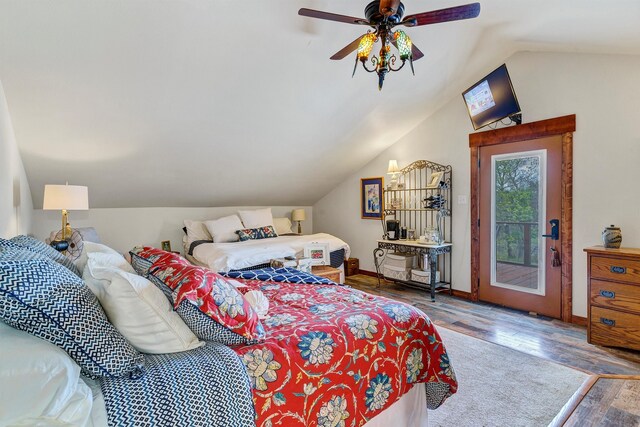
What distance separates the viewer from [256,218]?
5.19m

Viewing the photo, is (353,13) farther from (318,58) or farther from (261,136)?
(261,136)

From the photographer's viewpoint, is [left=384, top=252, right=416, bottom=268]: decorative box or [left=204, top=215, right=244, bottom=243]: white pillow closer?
[left=384, top=252, right=416, bottom=268]: decorative box

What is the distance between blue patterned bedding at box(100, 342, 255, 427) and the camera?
3.00 ft

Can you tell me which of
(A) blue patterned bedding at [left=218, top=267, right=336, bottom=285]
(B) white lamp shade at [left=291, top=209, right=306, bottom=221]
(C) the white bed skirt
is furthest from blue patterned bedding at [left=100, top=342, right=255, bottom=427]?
(B) white lamp shade at [left=291, top=209, right=306, bottom=221]

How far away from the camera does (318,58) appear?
288 centimetres

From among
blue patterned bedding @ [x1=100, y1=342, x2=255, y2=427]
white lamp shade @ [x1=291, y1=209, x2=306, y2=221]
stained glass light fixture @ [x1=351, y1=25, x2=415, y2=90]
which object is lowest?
blue patterned bedding @ [x1=100, y1=342, x2=255, y2=427]

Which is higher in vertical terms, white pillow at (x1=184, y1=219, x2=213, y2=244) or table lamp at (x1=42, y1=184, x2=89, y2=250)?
table lamp at (x1=42, y1=184, x2=89, y2=250)

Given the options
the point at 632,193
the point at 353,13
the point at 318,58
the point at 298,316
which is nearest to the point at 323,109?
the point at 318,58

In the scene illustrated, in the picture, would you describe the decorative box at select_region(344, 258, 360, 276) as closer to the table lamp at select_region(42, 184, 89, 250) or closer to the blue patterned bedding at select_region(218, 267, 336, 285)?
the blue patterned bedding at select_region(218, 267, 336, 285)

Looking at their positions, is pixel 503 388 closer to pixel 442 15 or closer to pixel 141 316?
pixel 141 316

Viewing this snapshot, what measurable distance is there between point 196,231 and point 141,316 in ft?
12.8

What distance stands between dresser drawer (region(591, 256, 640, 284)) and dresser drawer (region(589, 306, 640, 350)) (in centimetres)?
27

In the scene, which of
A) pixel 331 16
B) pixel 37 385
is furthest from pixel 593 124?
pixel 37 385

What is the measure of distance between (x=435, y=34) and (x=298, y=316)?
9.17 feet
